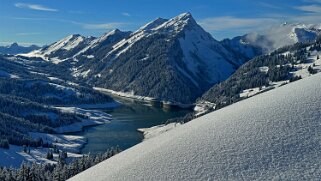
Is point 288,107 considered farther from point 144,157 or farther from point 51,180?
point 51,180

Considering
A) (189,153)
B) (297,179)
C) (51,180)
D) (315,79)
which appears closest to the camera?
(297,179)

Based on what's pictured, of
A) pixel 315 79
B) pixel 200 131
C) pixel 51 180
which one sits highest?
pixel 315 79

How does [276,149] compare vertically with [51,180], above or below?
above

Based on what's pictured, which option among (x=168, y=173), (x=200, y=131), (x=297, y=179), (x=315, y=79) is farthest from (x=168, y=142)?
(x=315, y=79)

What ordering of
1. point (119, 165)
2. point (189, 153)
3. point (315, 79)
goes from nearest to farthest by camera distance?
point (189, 153) → point (119, 165) → point (315, 79)

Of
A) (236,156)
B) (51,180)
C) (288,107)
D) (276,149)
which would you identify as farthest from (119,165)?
(51,180)

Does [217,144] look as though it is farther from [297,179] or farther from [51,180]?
[51,180]

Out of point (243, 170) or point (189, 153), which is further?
point (189, 153)
